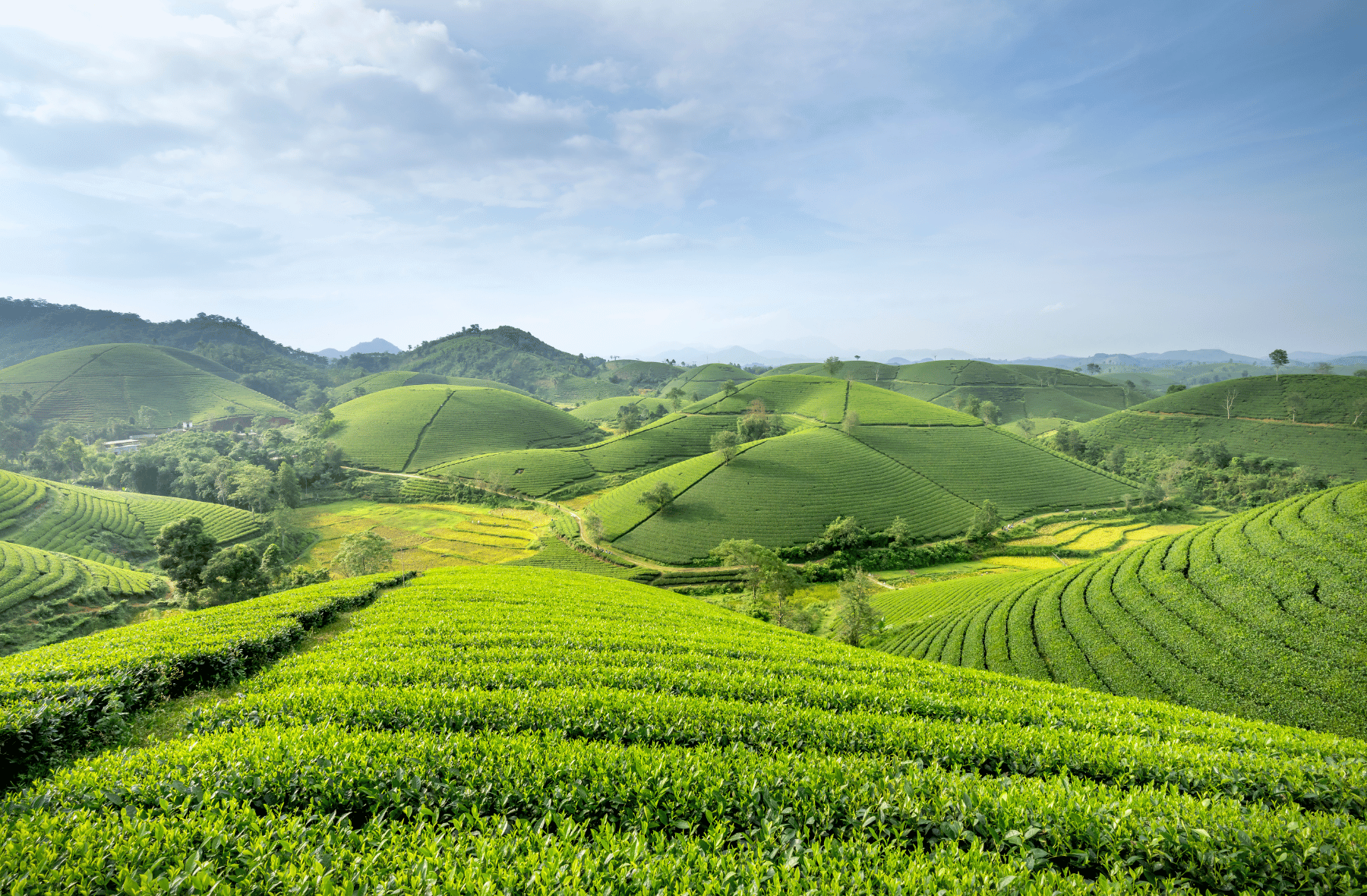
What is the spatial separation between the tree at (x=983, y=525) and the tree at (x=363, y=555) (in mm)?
77039

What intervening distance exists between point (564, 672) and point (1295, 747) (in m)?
15.9

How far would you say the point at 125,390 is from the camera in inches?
6486

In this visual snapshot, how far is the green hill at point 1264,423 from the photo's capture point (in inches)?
4035

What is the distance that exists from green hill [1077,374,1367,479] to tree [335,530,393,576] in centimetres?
15712

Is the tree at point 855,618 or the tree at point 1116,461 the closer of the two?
the tree at point 855,618

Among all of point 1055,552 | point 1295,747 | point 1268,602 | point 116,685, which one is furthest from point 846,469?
point 116,685

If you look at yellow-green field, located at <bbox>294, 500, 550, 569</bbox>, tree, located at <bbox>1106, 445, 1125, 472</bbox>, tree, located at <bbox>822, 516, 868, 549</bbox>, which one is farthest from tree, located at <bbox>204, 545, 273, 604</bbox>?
→ tree, located at <bbox>1106, 445, 1125, 472</bbox>

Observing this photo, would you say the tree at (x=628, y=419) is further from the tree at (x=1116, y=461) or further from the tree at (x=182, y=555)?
the tree at (x=1116, y=461)

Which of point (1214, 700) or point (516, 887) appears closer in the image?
point (516, 887)

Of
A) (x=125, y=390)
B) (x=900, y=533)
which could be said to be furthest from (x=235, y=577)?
(x=125, y=390)

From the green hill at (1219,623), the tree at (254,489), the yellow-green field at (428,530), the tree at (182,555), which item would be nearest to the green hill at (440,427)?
the tree at (254,489)

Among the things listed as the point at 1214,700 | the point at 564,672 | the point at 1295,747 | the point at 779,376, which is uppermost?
the point at 779,376

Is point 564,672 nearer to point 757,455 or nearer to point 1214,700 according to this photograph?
point 1214,700

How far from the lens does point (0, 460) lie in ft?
358
